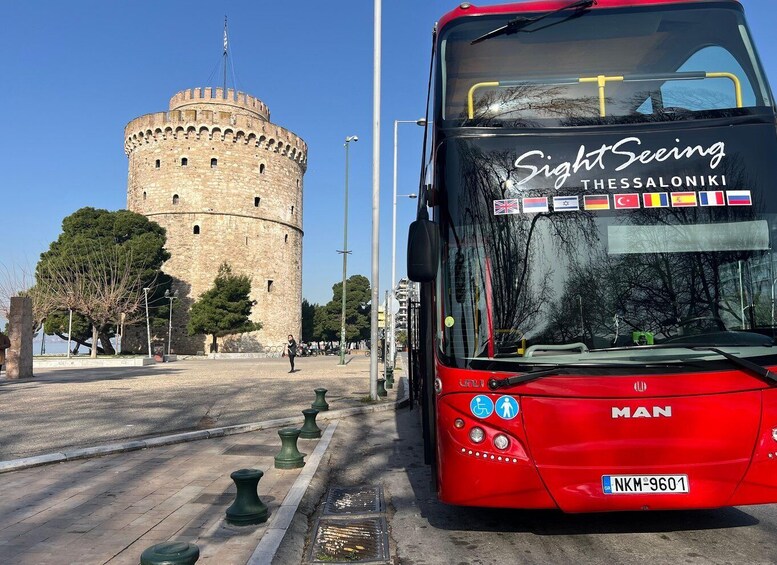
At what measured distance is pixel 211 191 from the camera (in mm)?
47500

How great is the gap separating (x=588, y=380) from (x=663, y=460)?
637mm

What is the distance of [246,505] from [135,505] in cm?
121

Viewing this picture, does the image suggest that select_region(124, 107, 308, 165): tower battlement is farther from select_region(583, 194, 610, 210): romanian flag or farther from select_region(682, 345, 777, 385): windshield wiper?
select_region(682, 345, 777, 385): windshield wiper

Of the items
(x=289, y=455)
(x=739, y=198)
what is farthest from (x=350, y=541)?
(x=739, y=198)

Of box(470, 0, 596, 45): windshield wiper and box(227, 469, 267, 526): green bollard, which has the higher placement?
box(470, 0, 596, 45): windshield wiper

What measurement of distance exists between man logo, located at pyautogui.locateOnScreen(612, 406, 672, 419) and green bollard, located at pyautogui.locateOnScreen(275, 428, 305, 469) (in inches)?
139

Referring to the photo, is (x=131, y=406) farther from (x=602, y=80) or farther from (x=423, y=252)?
(x=602, y=80)

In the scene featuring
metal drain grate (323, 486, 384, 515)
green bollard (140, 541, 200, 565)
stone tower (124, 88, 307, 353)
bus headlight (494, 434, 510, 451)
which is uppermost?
stone tower (124, 88, 307, 353)

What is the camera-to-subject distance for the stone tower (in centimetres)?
4712

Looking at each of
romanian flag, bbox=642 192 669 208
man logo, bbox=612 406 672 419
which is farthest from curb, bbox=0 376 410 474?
romanian flag, bbox=642 192 669 208

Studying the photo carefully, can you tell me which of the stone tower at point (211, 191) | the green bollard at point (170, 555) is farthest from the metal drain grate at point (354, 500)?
the stone tower at point (211, 191)

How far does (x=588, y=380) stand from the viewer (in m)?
3.64

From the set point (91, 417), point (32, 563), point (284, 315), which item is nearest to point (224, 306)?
point (284, 315)

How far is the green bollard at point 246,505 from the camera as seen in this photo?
4.12m
